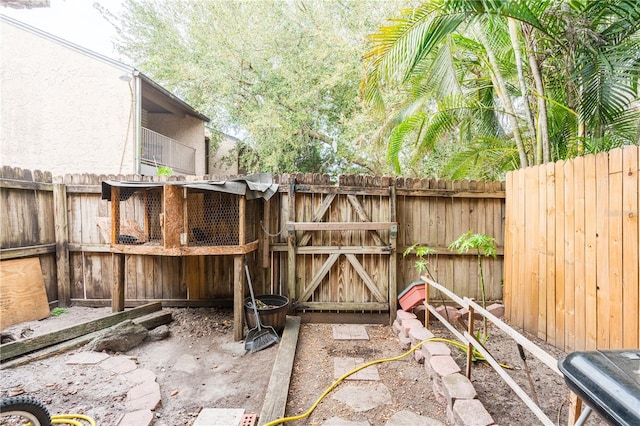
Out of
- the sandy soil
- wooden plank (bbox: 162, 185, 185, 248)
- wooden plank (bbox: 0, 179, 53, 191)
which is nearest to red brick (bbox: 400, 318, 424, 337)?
the sandy soil

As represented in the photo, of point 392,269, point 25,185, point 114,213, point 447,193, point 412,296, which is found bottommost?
point 412,296

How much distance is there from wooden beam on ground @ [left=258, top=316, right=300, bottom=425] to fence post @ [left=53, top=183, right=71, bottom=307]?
3264 mm

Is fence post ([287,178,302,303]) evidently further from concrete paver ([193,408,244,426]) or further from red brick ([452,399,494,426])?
red brick ([452,399,494,426])

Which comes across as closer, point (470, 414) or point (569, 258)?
point (470, 414)

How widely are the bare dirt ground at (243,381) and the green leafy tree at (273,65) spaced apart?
5.99 meters

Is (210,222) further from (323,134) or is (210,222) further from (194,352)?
(323,134)

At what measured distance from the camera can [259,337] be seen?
10.4ft

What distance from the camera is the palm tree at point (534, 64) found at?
2.55 m

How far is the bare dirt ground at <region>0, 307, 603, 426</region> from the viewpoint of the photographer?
6.88 feet

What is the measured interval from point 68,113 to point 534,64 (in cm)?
1017

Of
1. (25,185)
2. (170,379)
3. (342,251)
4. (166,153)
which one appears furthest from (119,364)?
(166,153)

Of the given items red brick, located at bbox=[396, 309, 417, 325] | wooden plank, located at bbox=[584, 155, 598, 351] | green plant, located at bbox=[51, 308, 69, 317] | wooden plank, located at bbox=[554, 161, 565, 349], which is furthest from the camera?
green plant, located at bbox=[51, 308, 69, 317]

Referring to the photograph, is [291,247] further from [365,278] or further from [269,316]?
[365,278]

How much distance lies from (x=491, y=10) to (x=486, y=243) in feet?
6.84
